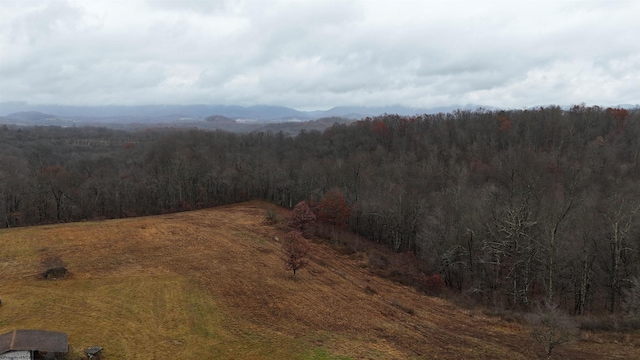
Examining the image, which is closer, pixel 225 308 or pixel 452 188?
pixel 225 308

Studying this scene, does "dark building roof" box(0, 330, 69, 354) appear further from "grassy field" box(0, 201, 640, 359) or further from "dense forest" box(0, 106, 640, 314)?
"dense forest" box(0, 106, 640, 314)

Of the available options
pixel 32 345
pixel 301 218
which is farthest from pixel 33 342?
pixel 301 218

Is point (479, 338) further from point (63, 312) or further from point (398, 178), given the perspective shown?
point (398, 178)

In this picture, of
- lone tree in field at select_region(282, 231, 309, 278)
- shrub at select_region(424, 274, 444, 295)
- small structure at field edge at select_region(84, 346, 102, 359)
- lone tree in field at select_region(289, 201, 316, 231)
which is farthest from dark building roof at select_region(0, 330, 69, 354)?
lone tree in field at select_region(289, 201, 316, 231)

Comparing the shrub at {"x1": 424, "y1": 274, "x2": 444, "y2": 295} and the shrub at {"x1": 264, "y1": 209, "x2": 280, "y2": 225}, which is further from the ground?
the shrub at {"x1": 264, "y1": 209, "x2": 280, "y2": 225}

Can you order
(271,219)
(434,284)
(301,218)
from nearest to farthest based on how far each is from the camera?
(434,284) < (301,218) < (271,219)

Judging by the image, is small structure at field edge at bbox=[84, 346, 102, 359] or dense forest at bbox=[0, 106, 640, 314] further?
dense forest at bbox=[0, 106, 640, 314]

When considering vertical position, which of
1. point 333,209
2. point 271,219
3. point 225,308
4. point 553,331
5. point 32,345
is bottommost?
point 225,308

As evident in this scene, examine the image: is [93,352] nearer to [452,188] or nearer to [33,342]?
[33,342]
